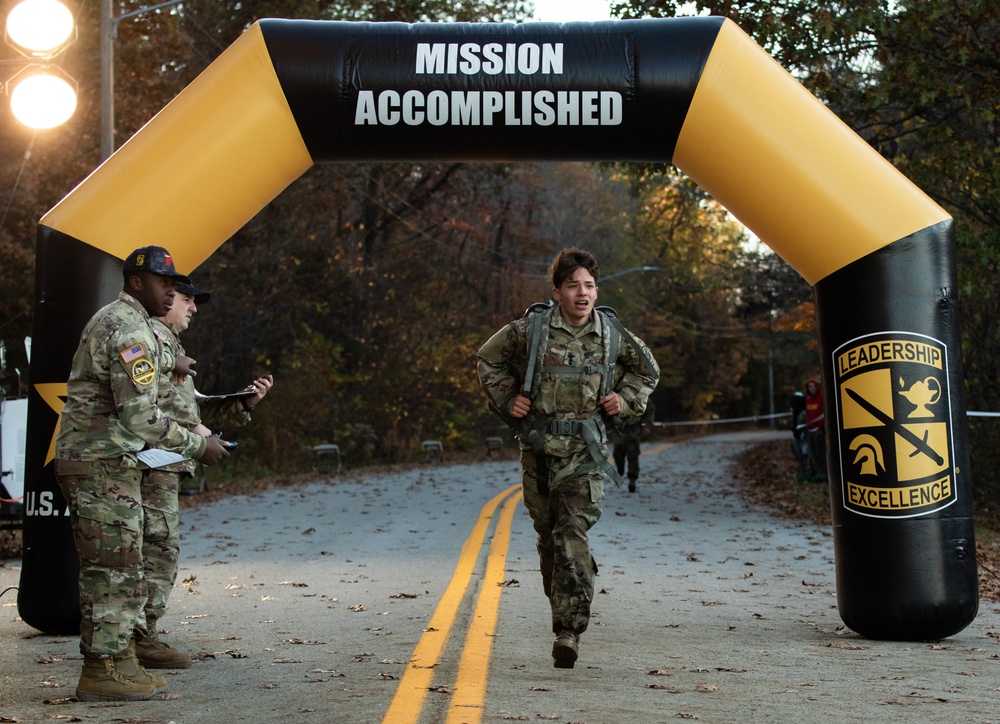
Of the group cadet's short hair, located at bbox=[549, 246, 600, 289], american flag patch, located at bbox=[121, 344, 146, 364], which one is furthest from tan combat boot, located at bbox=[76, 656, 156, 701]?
cadet's short hair, located at bbox=[549, 246, 600, 289]

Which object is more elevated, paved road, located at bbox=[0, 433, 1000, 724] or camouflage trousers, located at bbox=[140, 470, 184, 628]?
camouflage trousers, located at bbox=[140, 470, 184, 628]

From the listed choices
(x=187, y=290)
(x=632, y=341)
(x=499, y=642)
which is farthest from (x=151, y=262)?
(x=499, y=642)

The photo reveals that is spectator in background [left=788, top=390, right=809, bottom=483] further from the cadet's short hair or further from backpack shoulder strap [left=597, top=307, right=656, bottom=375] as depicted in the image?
the cadet's short hair

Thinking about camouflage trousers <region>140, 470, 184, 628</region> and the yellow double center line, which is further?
camouflage trousers <region>140, 470, 184, 628</region>

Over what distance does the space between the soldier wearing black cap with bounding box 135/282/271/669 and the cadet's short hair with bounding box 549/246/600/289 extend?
6.18 ft

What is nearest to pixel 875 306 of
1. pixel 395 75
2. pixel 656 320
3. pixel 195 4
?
pixel 395 75

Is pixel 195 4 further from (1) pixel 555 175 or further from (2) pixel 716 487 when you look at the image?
(1) pixel 555 175

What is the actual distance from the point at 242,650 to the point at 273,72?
141 inches

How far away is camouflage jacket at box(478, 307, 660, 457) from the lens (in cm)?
712

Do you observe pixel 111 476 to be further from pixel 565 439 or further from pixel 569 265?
pixel 569 265

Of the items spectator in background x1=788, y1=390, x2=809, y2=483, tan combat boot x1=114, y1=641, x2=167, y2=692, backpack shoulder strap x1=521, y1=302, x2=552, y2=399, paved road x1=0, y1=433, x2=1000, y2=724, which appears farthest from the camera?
spectator in background x1=788, y1=390, x2=809, y2=483

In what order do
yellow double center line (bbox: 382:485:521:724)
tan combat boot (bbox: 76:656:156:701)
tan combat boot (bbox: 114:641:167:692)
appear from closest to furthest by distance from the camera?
yellow double center line (bbox: 382:485:521:724)
tan combat boot (bbox: 76:656:156:701)
tan combat boot (bbox: 114:641:167:692)

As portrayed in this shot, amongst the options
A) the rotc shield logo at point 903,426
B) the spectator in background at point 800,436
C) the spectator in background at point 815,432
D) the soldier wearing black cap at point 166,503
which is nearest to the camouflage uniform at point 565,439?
the rotc shield logo at point 903,426

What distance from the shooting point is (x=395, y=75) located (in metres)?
8.27
